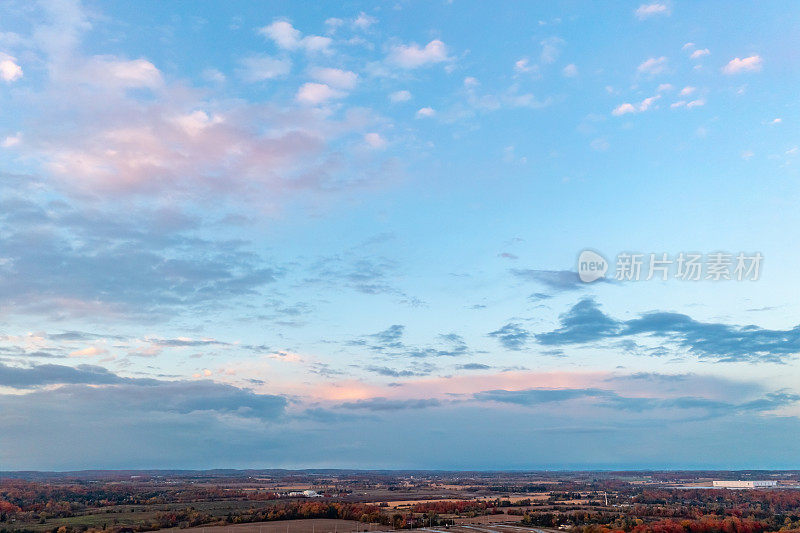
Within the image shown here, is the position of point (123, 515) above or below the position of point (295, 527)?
below

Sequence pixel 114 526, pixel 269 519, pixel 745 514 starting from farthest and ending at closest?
pixel 745 514 → pixel 269 519 → pixel 114 526

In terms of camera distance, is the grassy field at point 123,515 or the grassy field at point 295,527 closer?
the grassy field at point 295,527

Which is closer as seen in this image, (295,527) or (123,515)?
(295,527)

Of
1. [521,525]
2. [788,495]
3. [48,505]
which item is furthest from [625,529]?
[48,505]

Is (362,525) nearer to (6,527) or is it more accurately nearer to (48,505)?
(6,527)

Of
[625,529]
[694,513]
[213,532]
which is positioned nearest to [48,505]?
[213,532]

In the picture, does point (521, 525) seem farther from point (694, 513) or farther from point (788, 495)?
point (788, 495)

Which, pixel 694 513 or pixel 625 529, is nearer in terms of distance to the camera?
pixel 625 529

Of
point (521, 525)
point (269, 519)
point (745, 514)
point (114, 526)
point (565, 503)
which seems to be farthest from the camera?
point (565, 503)

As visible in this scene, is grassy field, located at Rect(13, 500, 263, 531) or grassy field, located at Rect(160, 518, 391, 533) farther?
grassy field, located at Rect(13, 500, 263, 531)
